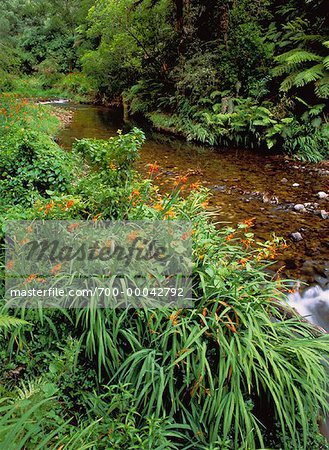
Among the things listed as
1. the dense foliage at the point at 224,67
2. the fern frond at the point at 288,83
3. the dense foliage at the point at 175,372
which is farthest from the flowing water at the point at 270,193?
the fern frond at the point at 288,83

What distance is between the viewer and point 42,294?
7.67ft

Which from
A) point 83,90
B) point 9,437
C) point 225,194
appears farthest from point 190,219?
point 83,90

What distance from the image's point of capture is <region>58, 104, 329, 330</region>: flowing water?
161 inches

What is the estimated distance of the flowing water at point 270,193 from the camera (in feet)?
13.4

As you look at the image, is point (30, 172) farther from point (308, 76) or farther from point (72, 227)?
point (308, 76)

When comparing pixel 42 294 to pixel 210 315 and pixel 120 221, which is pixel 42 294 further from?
pixel 210 315

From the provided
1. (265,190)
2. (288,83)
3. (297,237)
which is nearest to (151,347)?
(297,237)

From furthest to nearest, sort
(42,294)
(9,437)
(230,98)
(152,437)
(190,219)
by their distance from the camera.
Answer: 1. (230,98)
2. (190,219)
3. (42,294)
4. (152,437)
5. (9,437)

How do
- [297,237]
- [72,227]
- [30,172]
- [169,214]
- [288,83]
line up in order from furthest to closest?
[288,83] → [297,237] → [30,172] → [169,214] → [72,227]

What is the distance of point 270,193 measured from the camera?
20.6 feet

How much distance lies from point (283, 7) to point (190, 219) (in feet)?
35.3

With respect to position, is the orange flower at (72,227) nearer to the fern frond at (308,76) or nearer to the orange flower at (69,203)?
the orange flower at (69,203)

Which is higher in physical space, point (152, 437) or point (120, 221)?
point (120, 221)

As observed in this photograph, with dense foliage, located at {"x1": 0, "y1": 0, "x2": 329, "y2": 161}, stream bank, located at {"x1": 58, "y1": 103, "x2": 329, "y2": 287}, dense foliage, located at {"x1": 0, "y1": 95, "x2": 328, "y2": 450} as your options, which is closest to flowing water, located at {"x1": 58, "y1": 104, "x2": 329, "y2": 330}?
stream bank, located at {"x1": 58, "y1": 103, "x2": 329, "y2": 287}
